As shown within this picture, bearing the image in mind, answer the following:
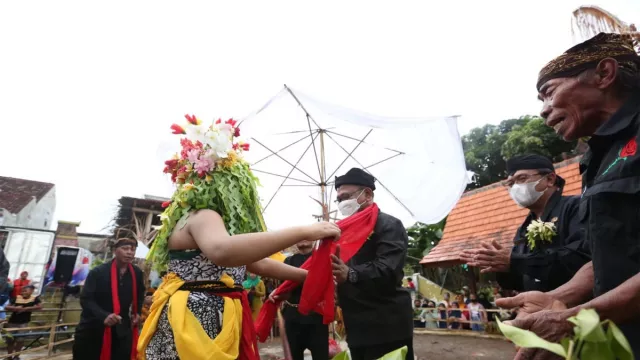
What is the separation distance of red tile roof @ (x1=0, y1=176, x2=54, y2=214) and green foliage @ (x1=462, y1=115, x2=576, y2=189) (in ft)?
78.5

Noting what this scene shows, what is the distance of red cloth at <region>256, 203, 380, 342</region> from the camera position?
2633 mm

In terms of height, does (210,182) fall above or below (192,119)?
below

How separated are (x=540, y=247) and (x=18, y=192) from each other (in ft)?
86.8

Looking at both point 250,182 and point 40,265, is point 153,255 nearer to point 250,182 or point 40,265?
point 250,182

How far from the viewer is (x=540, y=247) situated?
263 centimetres

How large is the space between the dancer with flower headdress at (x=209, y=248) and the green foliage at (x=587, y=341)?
133 cm

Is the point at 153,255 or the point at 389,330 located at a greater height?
the point at 153,255

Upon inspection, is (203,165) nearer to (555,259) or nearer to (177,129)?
(177,129)

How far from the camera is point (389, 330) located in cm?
300

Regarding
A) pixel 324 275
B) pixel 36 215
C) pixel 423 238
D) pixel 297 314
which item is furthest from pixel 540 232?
pixel 36 215

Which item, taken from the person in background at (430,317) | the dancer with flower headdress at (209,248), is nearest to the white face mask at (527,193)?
the dancer with flower headdress at (209,248)

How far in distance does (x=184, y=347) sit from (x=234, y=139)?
1345mm

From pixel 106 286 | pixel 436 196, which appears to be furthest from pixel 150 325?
pixel 106 286

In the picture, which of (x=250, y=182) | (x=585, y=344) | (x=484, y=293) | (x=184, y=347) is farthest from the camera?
(x=484, y=293)
